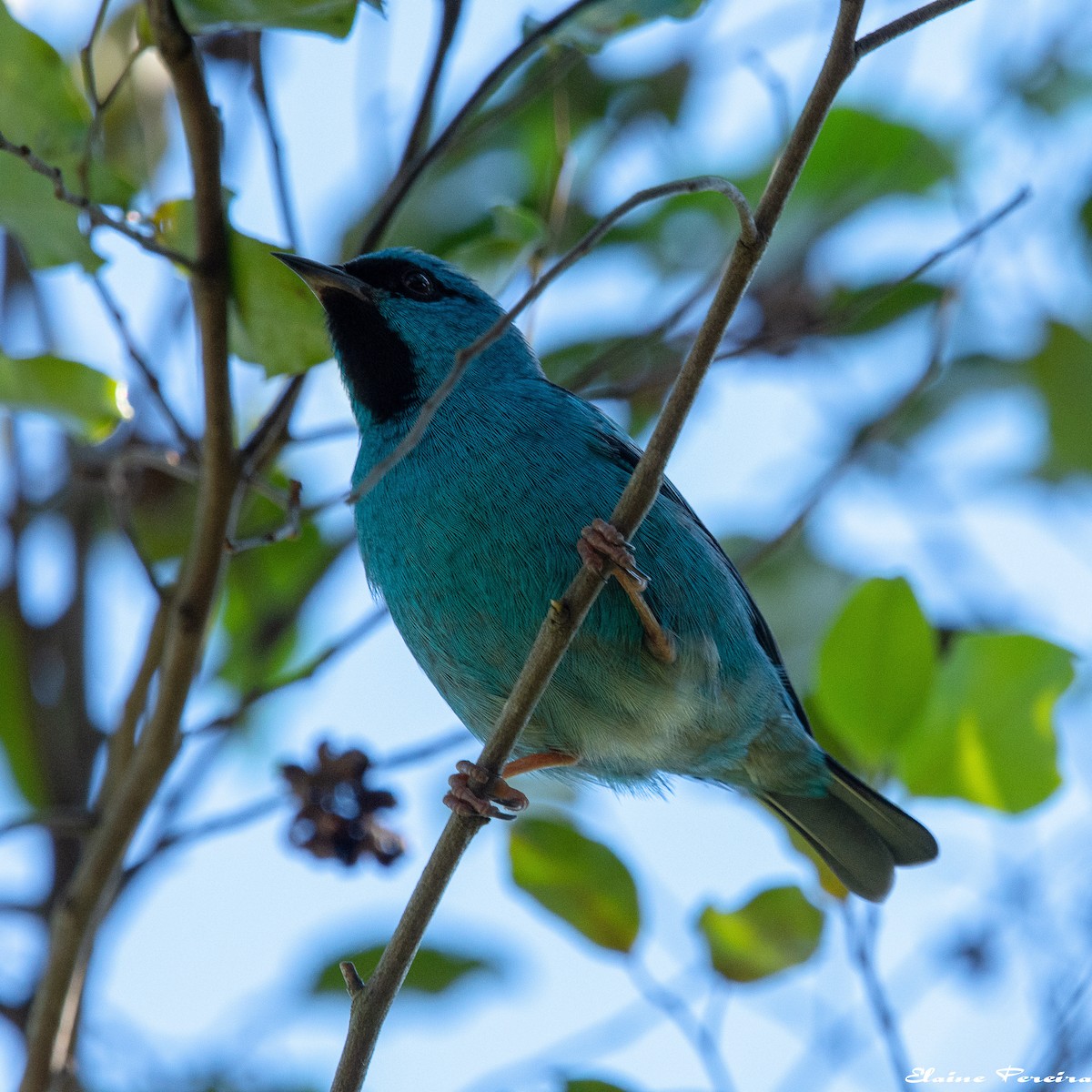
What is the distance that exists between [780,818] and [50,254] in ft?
9.08

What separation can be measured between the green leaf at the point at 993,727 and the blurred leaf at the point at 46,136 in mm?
2441

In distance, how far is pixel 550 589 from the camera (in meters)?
3.57

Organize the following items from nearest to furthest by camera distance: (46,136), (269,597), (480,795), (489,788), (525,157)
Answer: (489,788) < (480,795) < (46,136) < (269,597) < (525,157)

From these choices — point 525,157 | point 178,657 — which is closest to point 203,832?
point 178,657

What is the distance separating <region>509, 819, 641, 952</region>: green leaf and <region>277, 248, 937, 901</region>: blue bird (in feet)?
0.56

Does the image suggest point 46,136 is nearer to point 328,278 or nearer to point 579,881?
point 328,278

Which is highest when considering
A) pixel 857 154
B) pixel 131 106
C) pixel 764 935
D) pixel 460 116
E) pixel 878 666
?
pixel 131 106

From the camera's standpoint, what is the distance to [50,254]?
3311 mm

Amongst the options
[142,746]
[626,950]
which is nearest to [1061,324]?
[626,950]

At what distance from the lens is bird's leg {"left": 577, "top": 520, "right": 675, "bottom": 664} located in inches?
113

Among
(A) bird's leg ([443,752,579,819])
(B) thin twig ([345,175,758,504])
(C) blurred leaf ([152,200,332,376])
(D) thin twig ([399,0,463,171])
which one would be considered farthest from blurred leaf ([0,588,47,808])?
(B) thin twig ([345,175,758,504])

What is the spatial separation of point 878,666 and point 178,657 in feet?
5.93

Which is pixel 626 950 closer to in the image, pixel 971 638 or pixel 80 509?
pixel 971 638

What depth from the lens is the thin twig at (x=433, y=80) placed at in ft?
11.2
